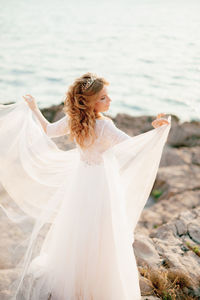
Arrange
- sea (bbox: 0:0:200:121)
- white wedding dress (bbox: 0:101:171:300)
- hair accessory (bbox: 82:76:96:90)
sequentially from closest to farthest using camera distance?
hair accessory (bbox: 82:76:96:90), white wedding dress (bbox: 0:101:171:300), sea (bbox: 0:0:200:121)

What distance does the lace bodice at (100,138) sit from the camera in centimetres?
210

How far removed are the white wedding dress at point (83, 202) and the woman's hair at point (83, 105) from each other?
0.08m

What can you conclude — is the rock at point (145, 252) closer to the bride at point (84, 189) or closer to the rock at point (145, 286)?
the rock at point (145, 286)

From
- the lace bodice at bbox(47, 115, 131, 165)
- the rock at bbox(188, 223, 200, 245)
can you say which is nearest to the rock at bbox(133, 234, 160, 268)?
the rock at bbox(188, 223, 200, 245)

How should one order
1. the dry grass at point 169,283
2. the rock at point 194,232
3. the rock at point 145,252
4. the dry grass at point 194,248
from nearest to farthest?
the dry grass at point 169,283
the rock at point 145,252
the dry grass at point 194,248
the rock at point 194,232

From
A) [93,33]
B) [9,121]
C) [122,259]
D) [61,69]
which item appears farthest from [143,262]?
[93,33]

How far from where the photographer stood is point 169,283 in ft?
9.55

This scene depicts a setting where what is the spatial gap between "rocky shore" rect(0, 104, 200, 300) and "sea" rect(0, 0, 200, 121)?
9.90 ft

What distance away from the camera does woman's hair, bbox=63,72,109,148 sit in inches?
81.4

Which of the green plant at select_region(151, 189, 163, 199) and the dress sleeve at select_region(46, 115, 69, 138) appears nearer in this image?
the dress sleeve at select_region(46, 115, 69, 138)

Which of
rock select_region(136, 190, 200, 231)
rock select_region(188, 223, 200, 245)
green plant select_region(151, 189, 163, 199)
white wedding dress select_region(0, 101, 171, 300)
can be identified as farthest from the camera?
green plant select_region(151, 189, 163, 199)

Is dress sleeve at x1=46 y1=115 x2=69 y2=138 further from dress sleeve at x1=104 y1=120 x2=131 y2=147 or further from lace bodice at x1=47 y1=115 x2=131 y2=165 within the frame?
dress sleeve at x1=104 y1=120 x2=131 y2=147

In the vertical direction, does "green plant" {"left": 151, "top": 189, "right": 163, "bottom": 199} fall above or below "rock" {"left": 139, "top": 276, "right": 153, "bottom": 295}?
below

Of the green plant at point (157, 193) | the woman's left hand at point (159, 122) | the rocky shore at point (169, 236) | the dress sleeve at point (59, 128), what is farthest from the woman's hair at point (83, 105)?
the green plant at point (157, 193)
